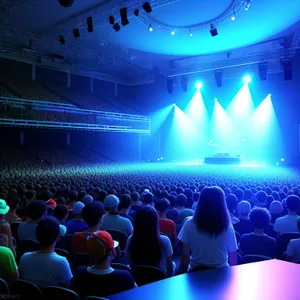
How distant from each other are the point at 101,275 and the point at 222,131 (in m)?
24.2

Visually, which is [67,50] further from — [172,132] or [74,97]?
[172,132]

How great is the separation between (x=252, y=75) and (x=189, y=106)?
5.86 m

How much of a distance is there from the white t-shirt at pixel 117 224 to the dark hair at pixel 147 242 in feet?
4.67

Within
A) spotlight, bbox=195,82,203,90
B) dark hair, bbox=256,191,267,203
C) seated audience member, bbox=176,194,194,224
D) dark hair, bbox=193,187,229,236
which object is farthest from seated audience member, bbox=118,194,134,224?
spotlight, bbox=195,82,203,90

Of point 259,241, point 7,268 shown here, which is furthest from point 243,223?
point 7,268

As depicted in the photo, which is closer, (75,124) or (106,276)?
(106,276)

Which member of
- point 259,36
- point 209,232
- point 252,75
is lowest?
point 209,232

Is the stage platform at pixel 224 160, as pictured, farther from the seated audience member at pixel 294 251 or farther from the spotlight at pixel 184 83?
the seated audience member at pixel 294 251

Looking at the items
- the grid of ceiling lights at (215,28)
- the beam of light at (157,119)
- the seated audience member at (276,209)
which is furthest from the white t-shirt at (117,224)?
the beam of light at (157,119)

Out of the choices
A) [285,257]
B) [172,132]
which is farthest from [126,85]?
[285,257]

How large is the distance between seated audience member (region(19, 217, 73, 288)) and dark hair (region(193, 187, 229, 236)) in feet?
4.08

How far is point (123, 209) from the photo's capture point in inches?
208

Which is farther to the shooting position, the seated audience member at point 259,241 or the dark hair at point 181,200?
the dark hair at point 181,200

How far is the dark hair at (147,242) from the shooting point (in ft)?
9.86
